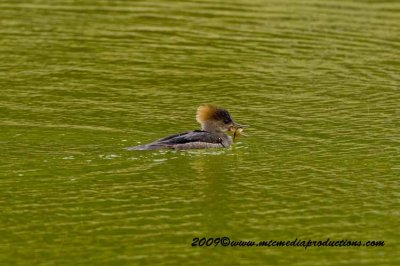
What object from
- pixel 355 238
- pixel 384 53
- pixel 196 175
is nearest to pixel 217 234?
pixel 355 238

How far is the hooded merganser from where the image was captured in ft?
A: 58.4

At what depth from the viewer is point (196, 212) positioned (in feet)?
48.6

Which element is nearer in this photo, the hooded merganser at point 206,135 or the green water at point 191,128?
the green water at point 191,128

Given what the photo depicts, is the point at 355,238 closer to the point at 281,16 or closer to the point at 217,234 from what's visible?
the point at 217,234

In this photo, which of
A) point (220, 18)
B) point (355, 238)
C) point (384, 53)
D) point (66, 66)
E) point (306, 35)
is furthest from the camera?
point (220, 18)

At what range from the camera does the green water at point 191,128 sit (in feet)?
45.4

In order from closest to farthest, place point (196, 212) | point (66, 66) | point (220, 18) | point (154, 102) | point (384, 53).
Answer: point (196, 212) → point (154, 102) → point (66, 66) → point (384, 53) → point (220, 18)

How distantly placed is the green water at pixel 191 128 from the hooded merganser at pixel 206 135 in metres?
0.23

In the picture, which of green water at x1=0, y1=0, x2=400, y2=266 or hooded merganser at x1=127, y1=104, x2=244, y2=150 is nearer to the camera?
green water at x1=0, y1=0, x2=400, y2=266

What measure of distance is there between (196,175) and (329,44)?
12.3 meters

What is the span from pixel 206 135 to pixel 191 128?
62.0 inches

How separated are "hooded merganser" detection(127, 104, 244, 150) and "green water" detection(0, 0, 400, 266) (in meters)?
0.23

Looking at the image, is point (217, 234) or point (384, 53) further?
point (384, 53)

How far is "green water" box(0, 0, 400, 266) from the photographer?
1383 centimetres
